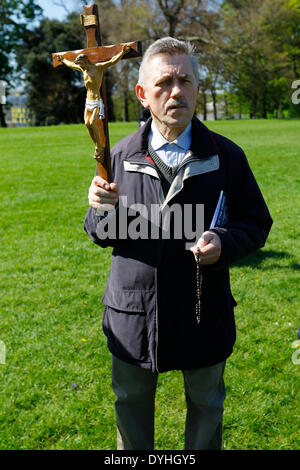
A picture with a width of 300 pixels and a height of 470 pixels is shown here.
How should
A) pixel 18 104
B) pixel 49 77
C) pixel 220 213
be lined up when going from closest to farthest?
pixel 220 213
pixel 49 77
pixel 18 104

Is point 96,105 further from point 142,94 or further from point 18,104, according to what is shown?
point 18,104

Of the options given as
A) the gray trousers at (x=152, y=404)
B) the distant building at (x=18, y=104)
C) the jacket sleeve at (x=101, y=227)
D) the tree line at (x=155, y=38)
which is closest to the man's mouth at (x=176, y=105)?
the jacket sleeve at (x=101, y=227)

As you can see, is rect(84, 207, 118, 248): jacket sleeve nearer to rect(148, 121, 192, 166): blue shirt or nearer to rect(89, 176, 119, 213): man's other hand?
rect(89, 176, 119, 213): man's other hand

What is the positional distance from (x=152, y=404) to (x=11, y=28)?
1787 inches

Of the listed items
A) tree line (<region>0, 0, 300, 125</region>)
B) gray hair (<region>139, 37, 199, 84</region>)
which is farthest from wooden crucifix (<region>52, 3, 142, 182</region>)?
tree line (<region>0, 0, 300, 125</region>)

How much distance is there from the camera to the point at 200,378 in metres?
2.30

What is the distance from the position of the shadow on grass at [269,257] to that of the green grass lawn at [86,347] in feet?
0.05

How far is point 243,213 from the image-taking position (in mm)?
2252

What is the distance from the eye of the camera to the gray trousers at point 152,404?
2324mm

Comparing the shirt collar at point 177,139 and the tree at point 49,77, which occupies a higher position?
the tree at point 49,77

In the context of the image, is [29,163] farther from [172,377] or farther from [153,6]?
[153,6]

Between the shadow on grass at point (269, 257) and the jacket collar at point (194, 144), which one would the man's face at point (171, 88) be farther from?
the shadow on grass at point (269, 257)

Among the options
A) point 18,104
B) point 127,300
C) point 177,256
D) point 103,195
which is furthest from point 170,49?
point 18,104
